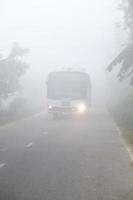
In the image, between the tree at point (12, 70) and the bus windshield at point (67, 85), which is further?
the tree at point (12, 70)

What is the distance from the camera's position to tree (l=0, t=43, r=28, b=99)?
5791 cm

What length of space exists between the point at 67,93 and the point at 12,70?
19.4 m

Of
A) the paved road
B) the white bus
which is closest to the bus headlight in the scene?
the white bus

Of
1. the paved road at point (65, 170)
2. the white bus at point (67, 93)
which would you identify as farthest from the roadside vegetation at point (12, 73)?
the paved road at point (65, 170)

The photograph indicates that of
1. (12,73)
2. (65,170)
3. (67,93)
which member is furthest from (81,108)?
(65,170)

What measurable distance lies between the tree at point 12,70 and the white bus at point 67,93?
49.5 feet

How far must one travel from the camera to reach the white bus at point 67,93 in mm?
41438

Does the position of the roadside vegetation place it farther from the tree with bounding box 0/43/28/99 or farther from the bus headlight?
the bus headlight

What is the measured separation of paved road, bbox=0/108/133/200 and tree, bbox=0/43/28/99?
34590mm

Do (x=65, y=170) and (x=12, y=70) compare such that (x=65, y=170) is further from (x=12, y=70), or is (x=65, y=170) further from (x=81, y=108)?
(x=12, y=70)

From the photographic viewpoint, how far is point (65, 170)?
1432 centimetres

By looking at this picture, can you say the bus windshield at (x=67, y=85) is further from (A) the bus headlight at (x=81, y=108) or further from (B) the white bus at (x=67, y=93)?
(A) the bus headlight at (x=81, y=108)

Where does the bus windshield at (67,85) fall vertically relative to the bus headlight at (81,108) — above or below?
above

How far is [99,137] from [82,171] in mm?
11307
